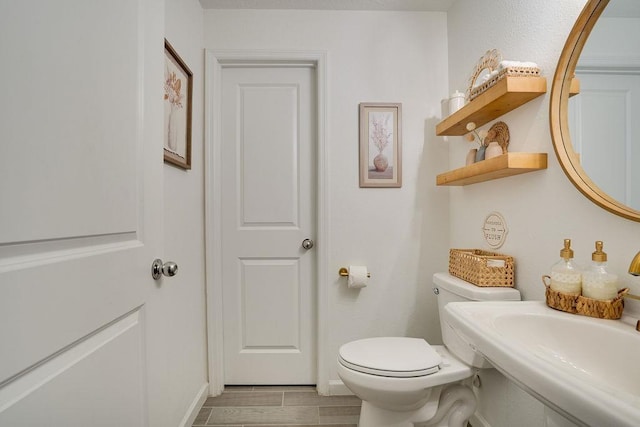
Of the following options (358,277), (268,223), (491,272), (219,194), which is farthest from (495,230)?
(219,194)

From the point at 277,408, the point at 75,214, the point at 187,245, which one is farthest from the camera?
the point at 277,408

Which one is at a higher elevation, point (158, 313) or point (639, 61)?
point (639, 61)

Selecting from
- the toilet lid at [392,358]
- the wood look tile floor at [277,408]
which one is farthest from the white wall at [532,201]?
the wood look tile floor at [277,408]

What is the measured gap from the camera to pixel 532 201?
1.22 meters

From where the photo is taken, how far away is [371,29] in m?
1.87

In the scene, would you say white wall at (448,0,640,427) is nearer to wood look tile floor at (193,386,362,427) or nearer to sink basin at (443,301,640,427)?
sink basin at (443,301,640,427)

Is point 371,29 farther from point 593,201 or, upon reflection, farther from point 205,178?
point 593,201

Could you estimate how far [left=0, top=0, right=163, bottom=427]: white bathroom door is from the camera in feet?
1.44

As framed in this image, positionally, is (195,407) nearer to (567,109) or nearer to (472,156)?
(472,156)

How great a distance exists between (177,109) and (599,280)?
173 centimetres

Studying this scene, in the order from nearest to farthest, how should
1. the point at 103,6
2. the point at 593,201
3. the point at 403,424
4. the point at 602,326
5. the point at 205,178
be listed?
the point at 103,6 < the point at 602,326 < the point at 593,201 < the point at 403,424 < the point at 205,178

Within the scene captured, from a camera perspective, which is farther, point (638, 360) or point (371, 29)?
point (371, 29)

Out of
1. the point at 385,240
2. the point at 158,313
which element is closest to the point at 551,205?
the point at 385,240

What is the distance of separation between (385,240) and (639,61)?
1.28m
